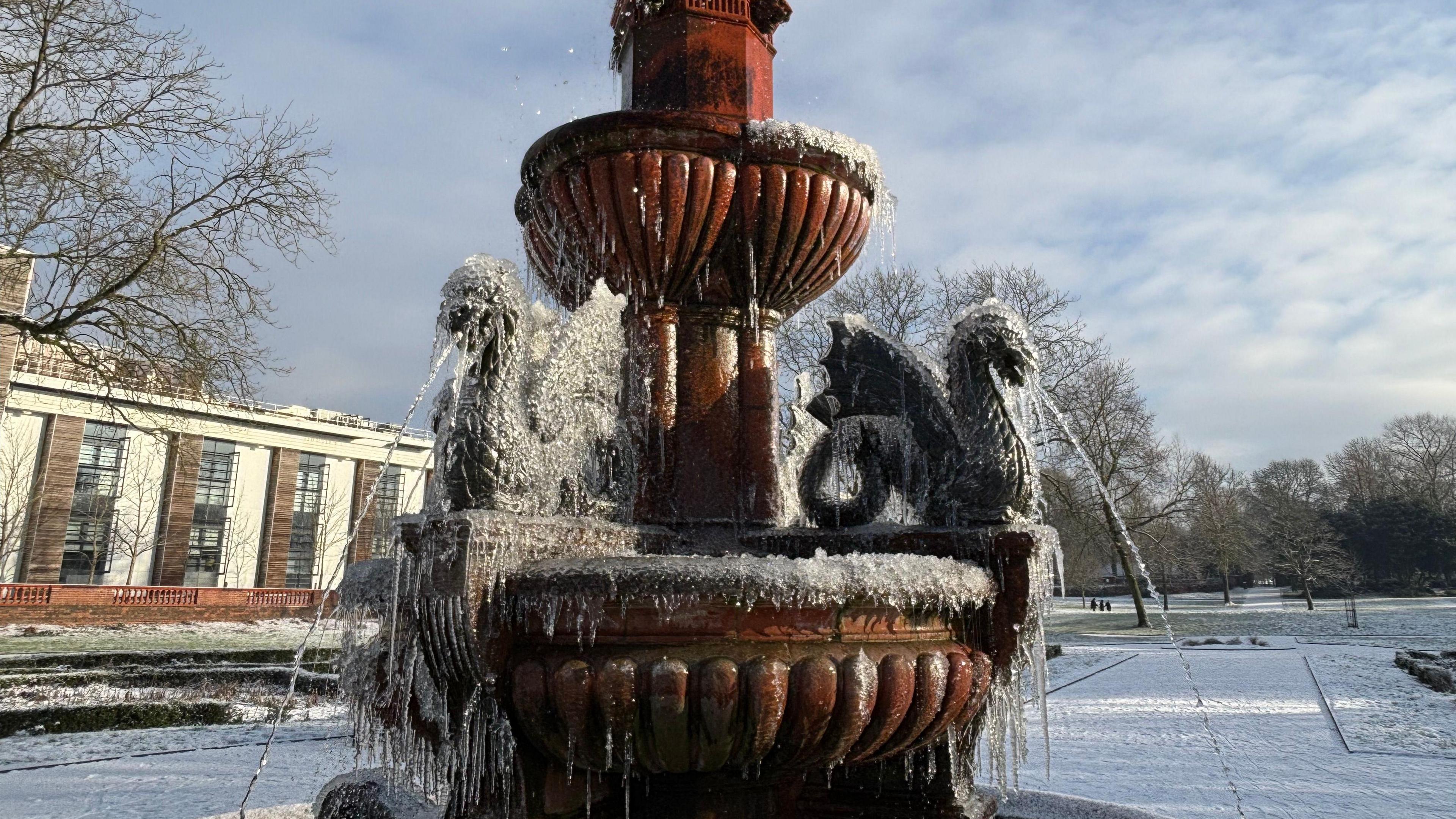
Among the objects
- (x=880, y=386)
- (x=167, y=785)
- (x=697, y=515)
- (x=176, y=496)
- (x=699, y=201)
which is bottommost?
(x=167, y=785)

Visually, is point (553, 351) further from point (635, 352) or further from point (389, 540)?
point (389, 540)

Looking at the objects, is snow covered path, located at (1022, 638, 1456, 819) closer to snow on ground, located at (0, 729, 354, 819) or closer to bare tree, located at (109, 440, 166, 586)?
snow on ground, located at (0, 729, 354, 819)

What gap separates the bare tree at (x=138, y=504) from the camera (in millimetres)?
31219

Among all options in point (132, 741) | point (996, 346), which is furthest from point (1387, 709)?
point (132, 741)

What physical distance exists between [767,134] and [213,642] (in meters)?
17.8

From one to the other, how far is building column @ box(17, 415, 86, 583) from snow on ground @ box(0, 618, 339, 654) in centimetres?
1293

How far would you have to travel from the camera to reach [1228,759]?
643 centimetres

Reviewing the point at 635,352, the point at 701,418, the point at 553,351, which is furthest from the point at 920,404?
the point at 553,351

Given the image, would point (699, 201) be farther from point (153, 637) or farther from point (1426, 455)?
point (1426, 455)

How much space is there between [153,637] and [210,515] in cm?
1958

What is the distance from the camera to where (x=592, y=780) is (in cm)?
285

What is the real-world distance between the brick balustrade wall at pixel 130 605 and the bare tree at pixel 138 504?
32.5 ft

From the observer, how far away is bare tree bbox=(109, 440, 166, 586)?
31.2 m

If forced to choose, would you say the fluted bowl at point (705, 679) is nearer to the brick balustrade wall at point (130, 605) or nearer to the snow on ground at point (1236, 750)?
the snow on ground at point (1236, 750)
